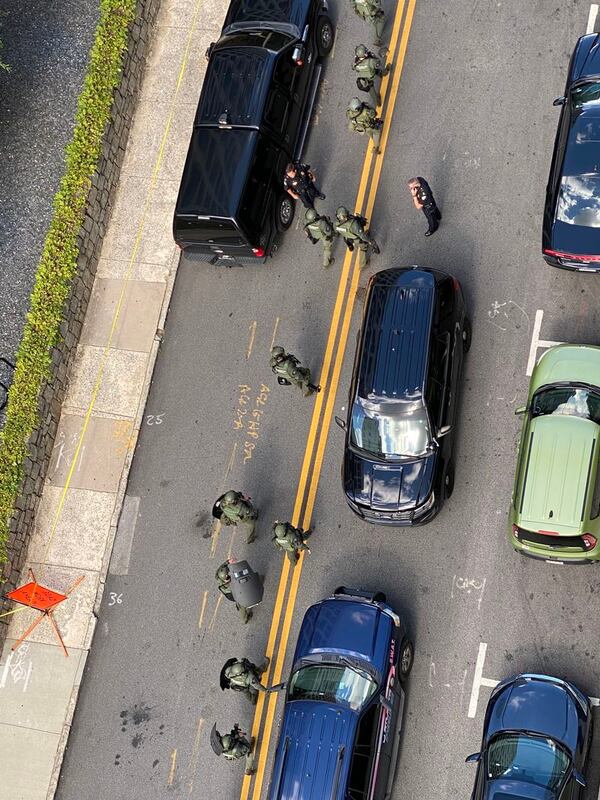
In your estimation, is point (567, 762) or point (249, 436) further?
point (249, 436)

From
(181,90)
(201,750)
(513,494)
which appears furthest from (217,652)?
(181,90)

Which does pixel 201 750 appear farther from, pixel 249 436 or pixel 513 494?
pixel 513 494

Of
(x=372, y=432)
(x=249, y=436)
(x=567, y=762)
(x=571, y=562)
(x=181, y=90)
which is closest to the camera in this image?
(x=567, y=762)

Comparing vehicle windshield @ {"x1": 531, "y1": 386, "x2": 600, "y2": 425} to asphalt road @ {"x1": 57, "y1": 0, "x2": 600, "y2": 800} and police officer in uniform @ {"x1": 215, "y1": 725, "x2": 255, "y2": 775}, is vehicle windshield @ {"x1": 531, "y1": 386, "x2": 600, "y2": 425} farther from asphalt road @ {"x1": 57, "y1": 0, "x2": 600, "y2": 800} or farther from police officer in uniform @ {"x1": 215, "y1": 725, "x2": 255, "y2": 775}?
police officer in uniform @ {"x1": 215, "y1": 725, "x2": 255, "y2": 775}

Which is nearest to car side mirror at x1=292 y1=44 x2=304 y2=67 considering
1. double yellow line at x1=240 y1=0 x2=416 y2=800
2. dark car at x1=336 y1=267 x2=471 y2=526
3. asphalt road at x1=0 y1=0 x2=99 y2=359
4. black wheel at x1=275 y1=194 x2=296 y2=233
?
double yellow line at x1=240 y1=0 x2=416 y2=800

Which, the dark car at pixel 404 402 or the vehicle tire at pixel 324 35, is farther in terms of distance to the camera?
the vehicle tire at pixel 324 35

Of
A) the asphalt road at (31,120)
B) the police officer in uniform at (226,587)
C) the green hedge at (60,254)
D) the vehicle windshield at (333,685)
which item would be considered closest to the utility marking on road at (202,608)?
the police officer in uniform at (226,587)

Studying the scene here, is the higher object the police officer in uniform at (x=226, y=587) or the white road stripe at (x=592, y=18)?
the white road stripe at (x=592, y=18)

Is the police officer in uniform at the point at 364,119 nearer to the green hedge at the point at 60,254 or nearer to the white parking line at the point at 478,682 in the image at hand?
the green hedge at the point at 60,254
